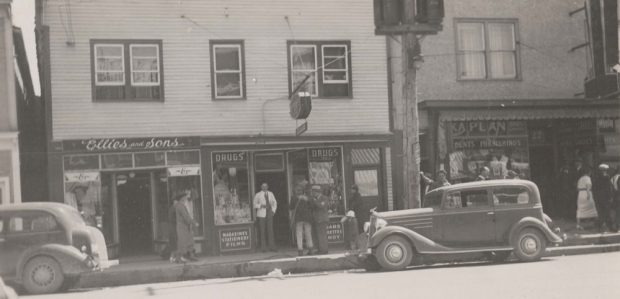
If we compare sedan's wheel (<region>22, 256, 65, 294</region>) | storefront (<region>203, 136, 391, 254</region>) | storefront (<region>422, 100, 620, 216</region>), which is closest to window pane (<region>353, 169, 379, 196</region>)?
storefront (<region>203, 136, 391, 254</region>)

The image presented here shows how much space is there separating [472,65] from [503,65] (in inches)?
37.9

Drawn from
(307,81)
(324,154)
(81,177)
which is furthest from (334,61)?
(81,177)

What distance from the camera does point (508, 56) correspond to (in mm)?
21156

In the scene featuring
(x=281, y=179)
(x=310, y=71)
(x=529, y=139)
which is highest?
(x=310, y=71)

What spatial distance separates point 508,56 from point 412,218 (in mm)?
8509

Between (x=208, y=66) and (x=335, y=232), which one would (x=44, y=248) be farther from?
(x=335, y=232)

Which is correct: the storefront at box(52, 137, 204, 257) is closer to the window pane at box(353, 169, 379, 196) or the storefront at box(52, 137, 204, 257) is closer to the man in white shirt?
the man in white shirt

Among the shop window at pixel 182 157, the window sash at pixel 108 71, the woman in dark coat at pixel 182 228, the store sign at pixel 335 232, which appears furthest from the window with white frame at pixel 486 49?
the window sash at pixel 108 71

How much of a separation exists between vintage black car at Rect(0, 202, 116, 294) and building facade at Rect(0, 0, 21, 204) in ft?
12.4

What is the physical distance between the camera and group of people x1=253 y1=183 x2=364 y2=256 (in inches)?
678

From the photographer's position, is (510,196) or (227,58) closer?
(510,196)

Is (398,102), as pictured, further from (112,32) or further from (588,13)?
(112,32)

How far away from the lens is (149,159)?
18.2m

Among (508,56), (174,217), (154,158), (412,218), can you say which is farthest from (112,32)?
(508,56)
